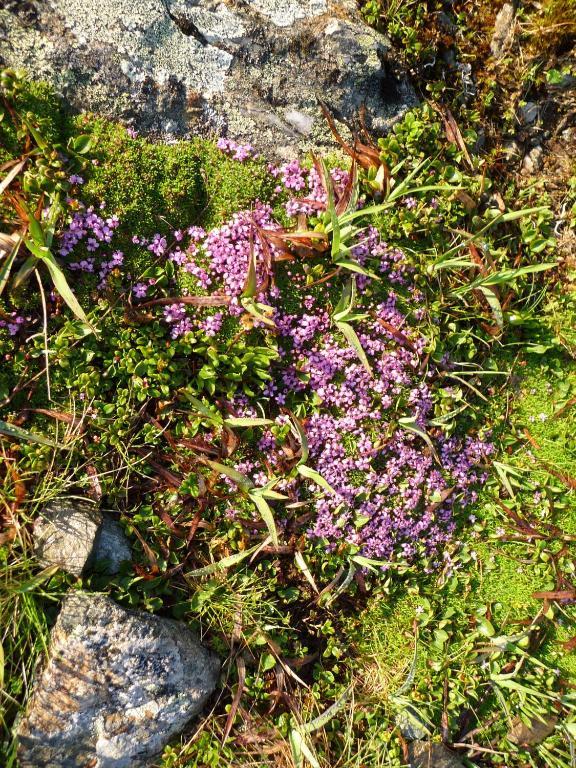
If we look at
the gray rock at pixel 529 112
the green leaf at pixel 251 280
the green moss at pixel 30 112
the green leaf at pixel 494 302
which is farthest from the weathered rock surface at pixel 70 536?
the gray rock at pixel 529 112

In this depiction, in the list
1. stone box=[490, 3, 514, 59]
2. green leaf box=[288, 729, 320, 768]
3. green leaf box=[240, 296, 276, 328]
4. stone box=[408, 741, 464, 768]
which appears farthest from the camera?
stone box=[490, 3, 514, 59]

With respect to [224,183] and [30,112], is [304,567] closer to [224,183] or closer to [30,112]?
[224,183]

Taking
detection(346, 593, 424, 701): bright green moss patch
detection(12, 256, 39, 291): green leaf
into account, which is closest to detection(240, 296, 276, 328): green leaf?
detection(12, 256, 39, 291): green leaf

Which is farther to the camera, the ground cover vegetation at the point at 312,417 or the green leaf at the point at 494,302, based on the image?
the green leaf at the point at 494,302

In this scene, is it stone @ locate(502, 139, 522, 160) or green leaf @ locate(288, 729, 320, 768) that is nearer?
green leaf @ locate(288, 729, 320, 768)

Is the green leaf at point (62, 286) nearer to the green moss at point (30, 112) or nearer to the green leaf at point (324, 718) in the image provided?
the green moss at point (30, 112)

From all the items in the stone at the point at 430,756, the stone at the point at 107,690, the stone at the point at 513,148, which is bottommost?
the stone at the point at 430,756

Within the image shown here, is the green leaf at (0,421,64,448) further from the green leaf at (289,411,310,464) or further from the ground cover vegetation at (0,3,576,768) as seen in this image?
the green leaf at (289,411,310,464)
